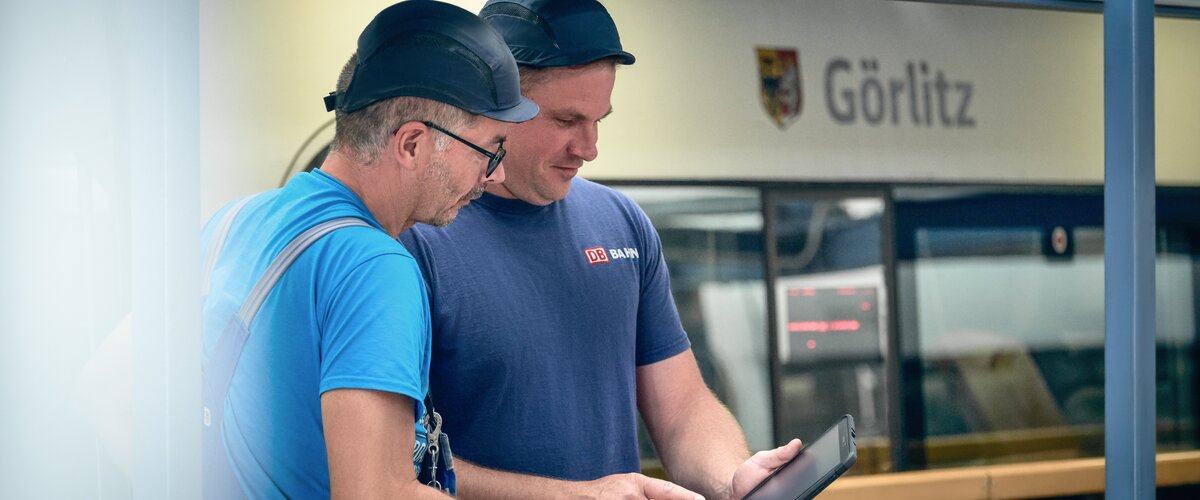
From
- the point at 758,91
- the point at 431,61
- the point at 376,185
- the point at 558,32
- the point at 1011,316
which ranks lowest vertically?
the point at 1011,316

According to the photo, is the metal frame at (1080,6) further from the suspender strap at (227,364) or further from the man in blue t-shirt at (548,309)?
the suspender strap at (227,364)

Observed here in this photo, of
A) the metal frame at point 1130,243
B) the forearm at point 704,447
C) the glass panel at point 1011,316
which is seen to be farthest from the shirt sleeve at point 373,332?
the glass panel at point 1011,316

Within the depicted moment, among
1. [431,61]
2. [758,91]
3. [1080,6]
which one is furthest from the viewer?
[758,91]

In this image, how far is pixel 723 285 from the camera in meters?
4.55

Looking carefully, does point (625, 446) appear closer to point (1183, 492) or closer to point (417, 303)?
point (417, 303)

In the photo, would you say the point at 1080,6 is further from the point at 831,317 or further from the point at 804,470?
the point at 804,470

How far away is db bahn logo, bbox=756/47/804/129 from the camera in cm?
467

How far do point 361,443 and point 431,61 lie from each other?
1.19 ft

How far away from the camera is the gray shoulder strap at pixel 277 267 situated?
3.22ft

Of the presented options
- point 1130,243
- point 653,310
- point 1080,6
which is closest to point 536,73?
point 653,310

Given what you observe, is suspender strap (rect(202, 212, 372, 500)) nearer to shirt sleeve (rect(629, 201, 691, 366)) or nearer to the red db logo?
the red db logo

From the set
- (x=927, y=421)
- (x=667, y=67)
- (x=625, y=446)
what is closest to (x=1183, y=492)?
(x=927, y=421)

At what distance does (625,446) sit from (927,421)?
3604mm

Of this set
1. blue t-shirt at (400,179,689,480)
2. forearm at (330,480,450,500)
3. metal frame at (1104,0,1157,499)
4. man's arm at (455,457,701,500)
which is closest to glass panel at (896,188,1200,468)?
metal frame at (1104,0,1157,499)
